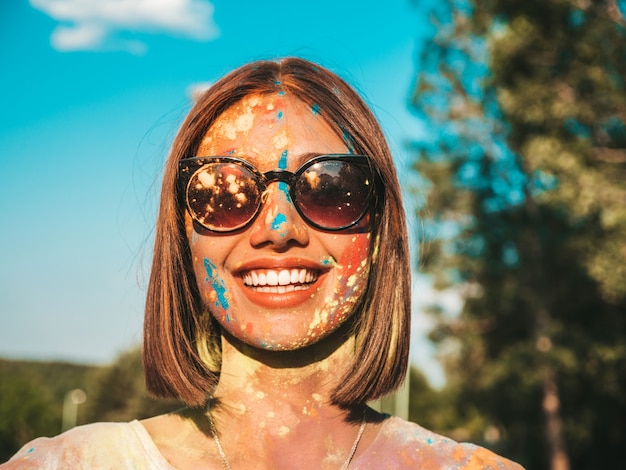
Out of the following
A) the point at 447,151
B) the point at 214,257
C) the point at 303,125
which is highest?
the point at 447,151

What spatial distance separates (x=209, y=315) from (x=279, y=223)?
52cm

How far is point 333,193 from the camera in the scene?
2.07 m

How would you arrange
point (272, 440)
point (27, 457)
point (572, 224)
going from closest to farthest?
point (27, 457) < point (272, 440) < point (572, 224)

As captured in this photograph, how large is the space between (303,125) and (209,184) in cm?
38

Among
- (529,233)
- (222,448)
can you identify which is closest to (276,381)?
(222,448)

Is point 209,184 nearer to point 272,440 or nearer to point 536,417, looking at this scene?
point 272,440

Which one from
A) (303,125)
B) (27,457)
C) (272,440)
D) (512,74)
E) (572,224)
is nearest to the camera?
(27,457)

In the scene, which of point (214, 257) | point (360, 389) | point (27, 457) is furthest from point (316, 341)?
point (27, 457)

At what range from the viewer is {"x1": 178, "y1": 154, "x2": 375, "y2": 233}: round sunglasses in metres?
2.04

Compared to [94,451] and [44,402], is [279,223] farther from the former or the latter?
[44,402]

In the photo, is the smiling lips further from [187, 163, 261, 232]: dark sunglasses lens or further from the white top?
the white top

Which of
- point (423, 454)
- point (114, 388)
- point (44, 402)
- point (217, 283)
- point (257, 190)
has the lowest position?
point (44, 402)

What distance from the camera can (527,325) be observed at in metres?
19.5

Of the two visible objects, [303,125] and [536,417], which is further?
[536,417]
